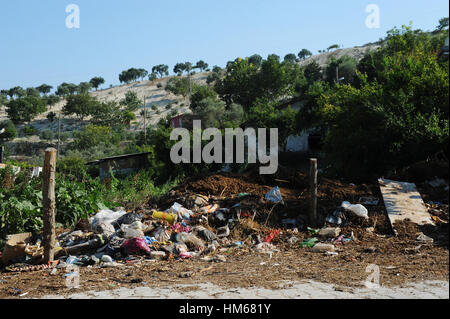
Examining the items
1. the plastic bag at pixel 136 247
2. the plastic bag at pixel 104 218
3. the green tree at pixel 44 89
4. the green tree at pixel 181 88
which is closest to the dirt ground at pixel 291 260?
the plastic bag at pixel 136 247

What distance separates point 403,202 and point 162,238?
176 inches

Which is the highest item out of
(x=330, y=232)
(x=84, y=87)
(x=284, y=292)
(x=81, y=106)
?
(x=84, y=87)

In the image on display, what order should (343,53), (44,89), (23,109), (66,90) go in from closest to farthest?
(23,109) < (343,53) < (66,90) < (44,89)

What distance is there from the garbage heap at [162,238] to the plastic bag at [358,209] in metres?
0.02

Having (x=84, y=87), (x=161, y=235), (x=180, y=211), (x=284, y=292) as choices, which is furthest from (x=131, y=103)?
(x=284, y=292)

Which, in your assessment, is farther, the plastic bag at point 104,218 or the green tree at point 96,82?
the green tree at point 96,82

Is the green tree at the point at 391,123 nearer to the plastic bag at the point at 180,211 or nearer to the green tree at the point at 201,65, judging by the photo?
the plastic bag at the point at 180,211

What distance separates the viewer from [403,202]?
7.73 meters

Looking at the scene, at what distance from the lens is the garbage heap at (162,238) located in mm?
6516

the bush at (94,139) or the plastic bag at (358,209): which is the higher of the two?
the bush at (94,139)

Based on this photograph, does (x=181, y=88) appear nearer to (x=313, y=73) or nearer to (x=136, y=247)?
(x=313, y=73)

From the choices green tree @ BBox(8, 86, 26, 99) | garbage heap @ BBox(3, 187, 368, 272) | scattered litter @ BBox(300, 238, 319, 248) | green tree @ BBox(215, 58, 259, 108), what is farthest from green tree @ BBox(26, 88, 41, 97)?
scattered litter @ BBox(300, 238, 319, 248)

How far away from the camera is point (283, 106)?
24312 mm
